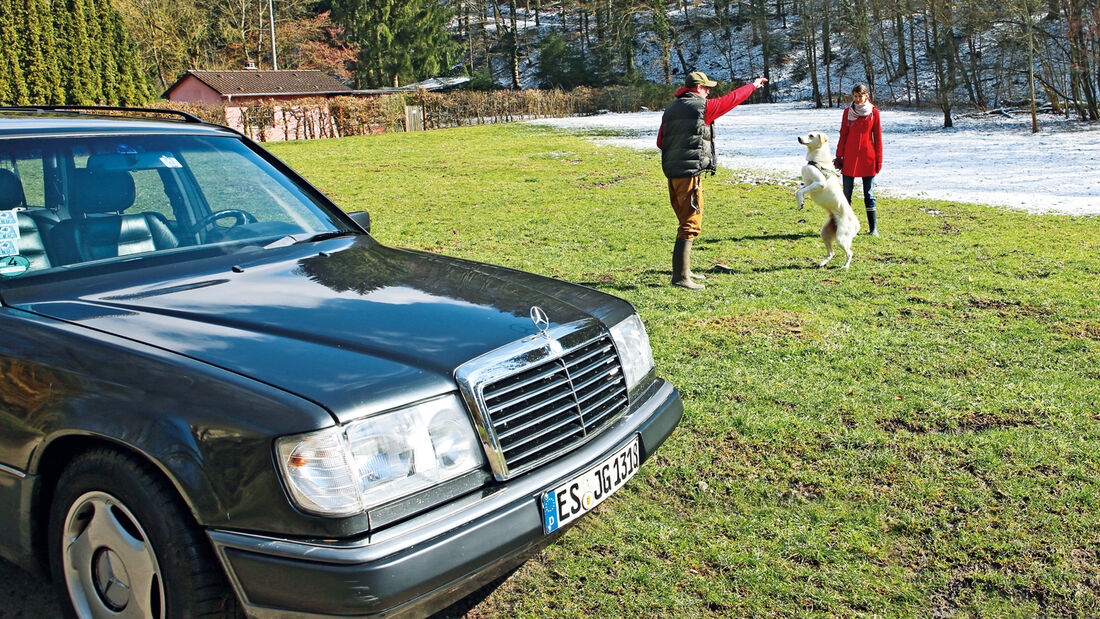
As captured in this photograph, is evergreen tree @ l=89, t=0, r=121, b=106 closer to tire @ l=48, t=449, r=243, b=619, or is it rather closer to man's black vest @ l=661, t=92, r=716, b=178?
man's black vest @ l=661, t=92, r=716, b=178

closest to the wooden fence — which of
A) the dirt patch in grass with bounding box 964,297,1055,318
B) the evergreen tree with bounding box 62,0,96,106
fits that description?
the evergreen tree with bounding box 62,0,96,106

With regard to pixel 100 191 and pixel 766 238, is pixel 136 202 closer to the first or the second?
pixel 100 191

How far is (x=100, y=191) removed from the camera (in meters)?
3.59

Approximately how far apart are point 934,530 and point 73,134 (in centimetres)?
416

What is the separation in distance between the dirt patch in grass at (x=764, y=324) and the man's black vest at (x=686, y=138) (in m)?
1.59

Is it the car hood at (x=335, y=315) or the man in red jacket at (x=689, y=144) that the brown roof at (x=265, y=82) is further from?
the car hood at (x=335, y=315)

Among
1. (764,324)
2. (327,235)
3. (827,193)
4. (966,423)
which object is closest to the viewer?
(327,235)

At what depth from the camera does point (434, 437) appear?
2.47 metres

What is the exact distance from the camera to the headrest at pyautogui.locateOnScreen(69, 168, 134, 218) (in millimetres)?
3514

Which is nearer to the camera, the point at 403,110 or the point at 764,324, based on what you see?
the point at 764,324

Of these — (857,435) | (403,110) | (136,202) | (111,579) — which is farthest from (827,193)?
(403,110)

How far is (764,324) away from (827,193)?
7.98 feet

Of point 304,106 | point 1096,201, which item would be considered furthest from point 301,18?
point 1096,201

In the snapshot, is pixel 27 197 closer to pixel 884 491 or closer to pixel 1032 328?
pixel 884 491
